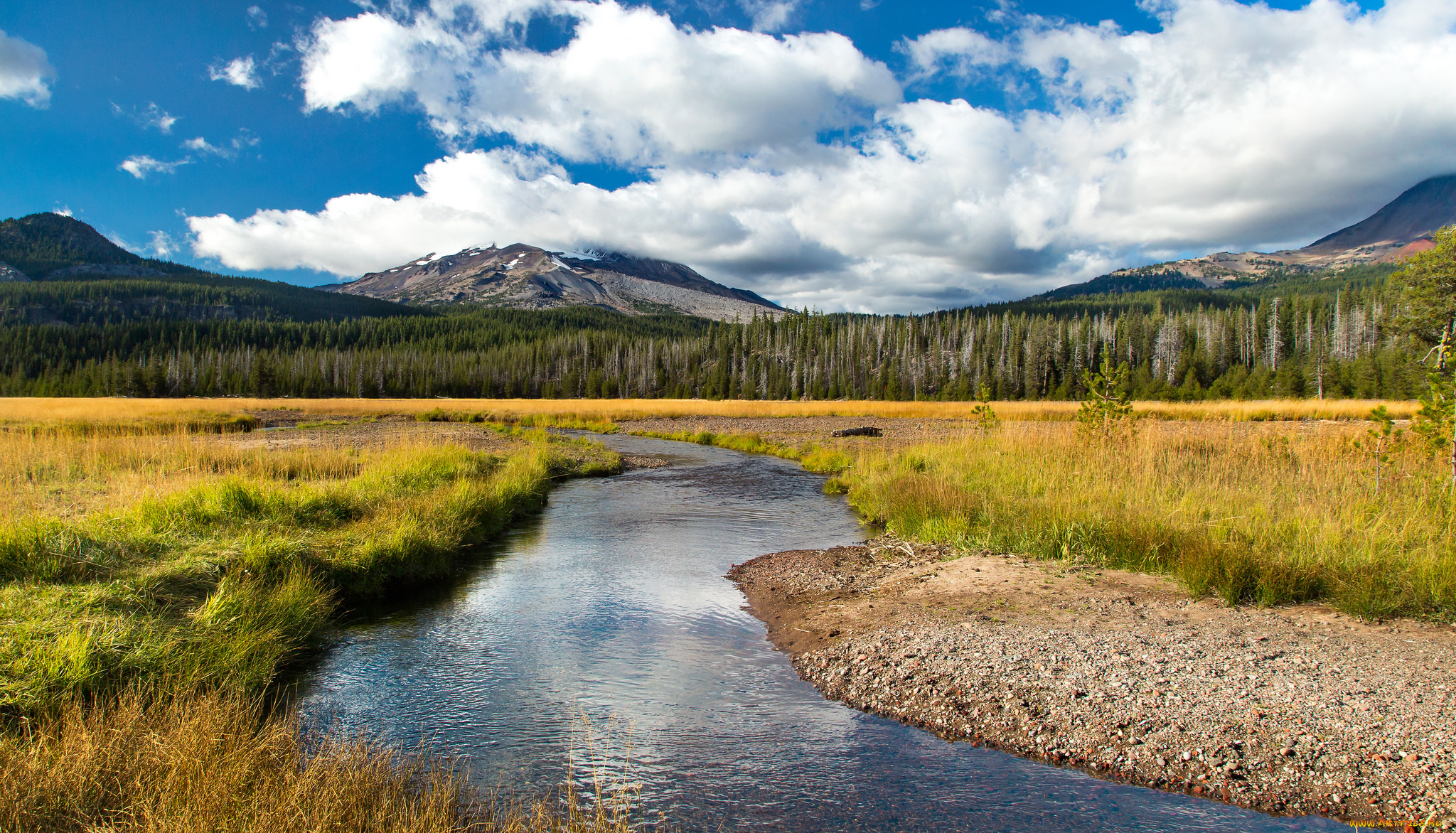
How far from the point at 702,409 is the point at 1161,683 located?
61.8 metres

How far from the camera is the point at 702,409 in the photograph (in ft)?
223

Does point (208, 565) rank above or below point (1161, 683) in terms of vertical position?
above

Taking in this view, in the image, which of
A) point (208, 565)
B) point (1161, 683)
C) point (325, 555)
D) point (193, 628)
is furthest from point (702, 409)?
point (1161, 683)

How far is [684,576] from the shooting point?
12.5 metres

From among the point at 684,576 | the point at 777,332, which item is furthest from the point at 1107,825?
the point at 777,332

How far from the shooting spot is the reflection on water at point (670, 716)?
5.21 metres

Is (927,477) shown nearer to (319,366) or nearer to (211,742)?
(211,742)

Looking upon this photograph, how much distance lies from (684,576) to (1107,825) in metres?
8.29

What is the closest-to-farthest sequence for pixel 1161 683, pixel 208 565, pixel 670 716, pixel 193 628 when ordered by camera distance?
pixel 1161 683 < pixel 670 716 < pixel 193 628 < pixel 208 565

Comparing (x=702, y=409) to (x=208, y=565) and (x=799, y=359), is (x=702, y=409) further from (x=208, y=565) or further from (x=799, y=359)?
(x=799, y=359)

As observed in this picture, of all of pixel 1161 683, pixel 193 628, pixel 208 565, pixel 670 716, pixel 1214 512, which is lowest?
pixel 670 716

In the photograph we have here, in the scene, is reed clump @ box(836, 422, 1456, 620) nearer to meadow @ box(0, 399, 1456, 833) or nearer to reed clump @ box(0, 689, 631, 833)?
meadow @ box(0, 399, 1456, 833)

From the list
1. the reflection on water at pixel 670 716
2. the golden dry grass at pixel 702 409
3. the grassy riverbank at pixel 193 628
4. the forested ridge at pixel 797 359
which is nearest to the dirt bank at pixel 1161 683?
the reflection on water at pixel 670 716

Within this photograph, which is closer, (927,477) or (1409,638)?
(1409,638)
